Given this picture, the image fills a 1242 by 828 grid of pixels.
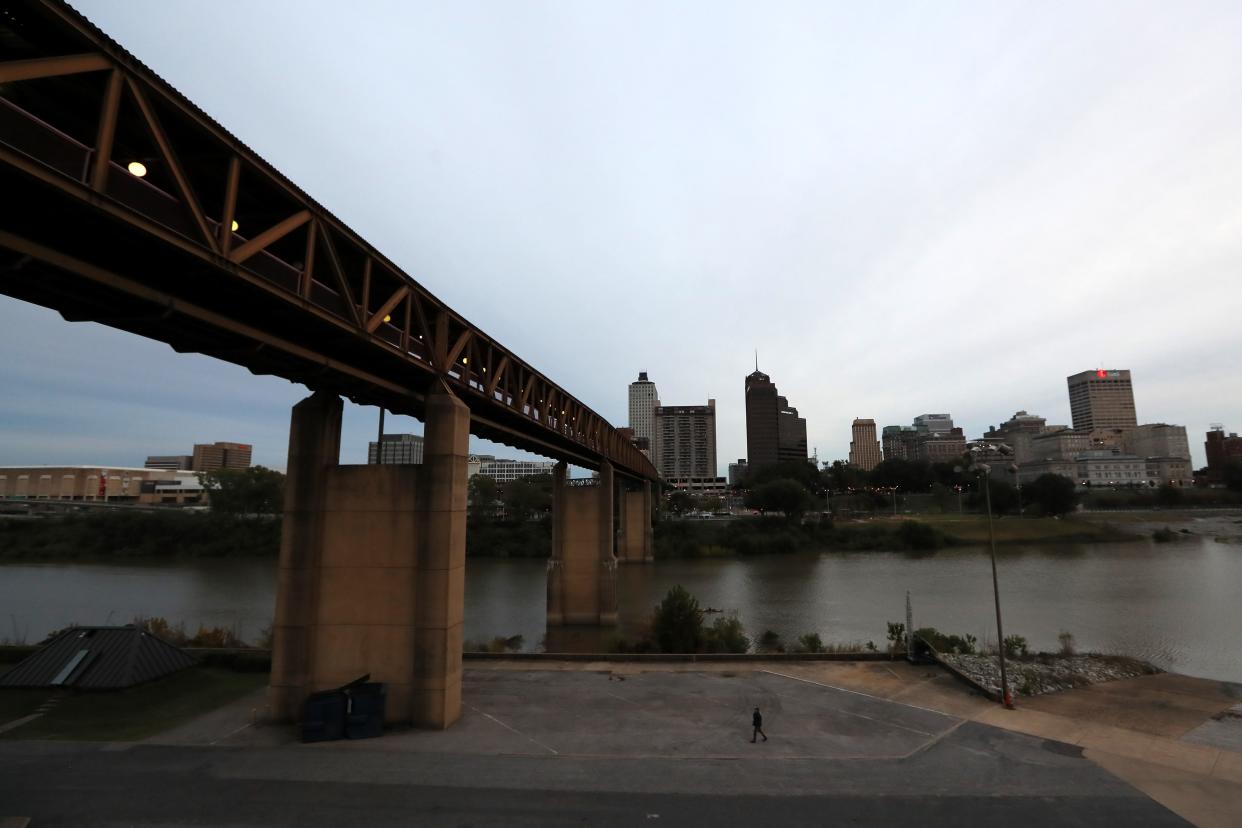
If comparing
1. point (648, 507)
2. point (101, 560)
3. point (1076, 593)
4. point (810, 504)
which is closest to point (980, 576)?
point (1076, 593)

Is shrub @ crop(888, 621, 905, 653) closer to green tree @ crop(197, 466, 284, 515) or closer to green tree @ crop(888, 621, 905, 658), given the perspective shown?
green tree @ crop(888, 621, 905, 658)

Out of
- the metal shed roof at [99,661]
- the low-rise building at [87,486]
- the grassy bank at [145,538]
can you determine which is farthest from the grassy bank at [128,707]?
the low-rise building at [87,486]

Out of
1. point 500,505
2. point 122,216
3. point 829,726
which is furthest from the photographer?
point 500,505

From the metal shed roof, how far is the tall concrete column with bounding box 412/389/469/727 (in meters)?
10.7

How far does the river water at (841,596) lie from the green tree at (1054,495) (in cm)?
3043

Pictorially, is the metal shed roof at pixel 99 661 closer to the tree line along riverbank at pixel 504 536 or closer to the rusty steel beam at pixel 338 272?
the rusty steel beam at pixel 338 272

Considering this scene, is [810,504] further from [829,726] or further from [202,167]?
[202,167]

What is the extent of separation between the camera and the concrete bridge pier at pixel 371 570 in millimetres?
15641

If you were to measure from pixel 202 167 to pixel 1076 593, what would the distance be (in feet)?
185

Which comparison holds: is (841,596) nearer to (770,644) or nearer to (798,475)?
(770,644)

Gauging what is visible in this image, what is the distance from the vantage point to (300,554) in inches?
633

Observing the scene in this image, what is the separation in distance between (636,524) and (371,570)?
6344cm

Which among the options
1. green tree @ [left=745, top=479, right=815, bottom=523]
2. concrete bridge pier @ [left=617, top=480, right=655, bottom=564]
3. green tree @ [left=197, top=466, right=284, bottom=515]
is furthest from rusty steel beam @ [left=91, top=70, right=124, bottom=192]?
green tree @ [left=197, top=466, right=284, bottom=515]

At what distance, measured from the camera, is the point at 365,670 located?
1573 cm
